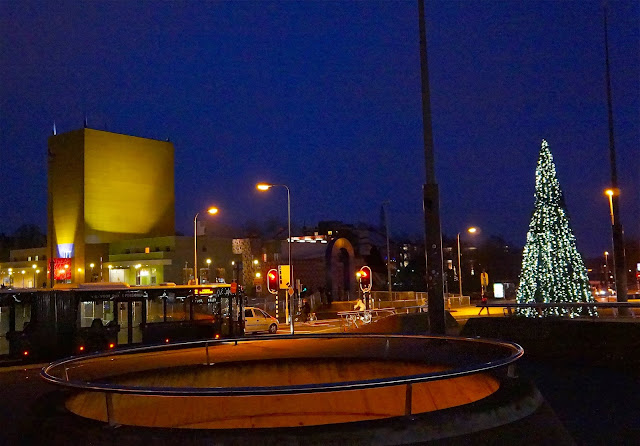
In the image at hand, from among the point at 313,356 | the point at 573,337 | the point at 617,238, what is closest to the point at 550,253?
the point at 617,238

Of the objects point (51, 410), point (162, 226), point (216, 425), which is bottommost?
point (216, 425)

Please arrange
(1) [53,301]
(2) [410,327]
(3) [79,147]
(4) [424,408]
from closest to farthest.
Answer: (4) [424,408] → (1) [53,301] → (2) [410,327] → (3) [79,147]

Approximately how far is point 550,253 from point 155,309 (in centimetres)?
1748

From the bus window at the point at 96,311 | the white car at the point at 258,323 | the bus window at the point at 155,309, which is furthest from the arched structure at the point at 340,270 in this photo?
the bus window at the point at 96,311

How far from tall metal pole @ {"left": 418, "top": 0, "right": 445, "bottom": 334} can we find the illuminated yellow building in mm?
73171

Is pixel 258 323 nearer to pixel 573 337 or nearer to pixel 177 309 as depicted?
pixel 177 309

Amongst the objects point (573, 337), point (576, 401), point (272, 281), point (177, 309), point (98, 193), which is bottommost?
point (576, 401)

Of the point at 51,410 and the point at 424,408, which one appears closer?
the point at 51,410

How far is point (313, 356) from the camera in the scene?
1667cm

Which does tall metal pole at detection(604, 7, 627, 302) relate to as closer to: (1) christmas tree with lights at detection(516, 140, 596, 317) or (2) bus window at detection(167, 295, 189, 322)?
(1) christmas tree with lights at detection(516, 140, 596, 317)

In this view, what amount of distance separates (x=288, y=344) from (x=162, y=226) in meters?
78.4

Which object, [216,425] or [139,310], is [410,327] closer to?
[139,310]

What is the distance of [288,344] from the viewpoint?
75.7 ft

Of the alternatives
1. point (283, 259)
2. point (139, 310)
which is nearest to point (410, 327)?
point (139, 310)
